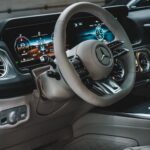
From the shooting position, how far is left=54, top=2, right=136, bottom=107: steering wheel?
4.88 feet

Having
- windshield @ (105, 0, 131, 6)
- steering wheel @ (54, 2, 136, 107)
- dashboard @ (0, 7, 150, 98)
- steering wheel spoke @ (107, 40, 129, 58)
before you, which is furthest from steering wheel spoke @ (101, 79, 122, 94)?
windshield @ (105, 0, 131, 6)

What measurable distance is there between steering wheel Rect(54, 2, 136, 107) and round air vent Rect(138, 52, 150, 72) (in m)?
0.55

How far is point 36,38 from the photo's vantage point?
75.6 inches

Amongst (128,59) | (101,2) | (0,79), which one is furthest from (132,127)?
(101,2)

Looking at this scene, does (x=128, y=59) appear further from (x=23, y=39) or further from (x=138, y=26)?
(x=138, y=26)

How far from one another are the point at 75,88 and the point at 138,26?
1.08m

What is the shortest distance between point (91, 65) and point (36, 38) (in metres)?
0.46

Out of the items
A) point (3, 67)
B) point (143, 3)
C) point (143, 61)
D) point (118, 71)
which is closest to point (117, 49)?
point (118, 71)

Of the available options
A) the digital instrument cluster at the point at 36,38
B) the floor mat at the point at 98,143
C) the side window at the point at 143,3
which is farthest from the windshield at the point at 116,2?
the floor mat at the point at 98,143

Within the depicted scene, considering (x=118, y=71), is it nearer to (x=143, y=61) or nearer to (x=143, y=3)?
(x=143, y=61)

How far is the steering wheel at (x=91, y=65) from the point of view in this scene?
Answer: 1486mm

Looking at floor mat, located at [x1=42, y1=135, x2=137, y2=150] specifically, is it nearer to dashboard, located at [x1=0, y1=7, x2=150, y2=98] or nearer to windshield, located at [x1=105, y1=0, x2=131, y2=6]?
dashboard, located at [x1=0, y1=7, x2=150, y2=98]

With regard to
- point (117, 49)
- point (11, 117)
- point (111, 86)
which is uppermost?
point (117, 49)

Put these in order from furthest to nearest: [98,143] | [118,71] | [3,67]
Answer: [98,143]
[118,71]
[3,67]
